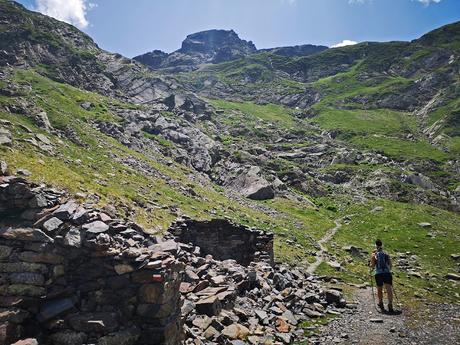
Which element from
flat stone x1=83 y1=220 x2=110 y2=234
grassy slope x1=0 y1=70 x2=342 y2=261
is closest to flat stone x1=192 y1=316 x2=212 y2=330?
flat stone x1=83 y1=220 x2=110 y2=234

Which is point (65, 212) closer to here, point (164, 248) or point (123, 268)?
point (123, 268)

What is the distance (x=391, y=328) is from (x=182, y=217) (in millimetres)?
20475

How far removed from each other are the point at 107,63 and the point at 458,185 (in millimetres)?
120810

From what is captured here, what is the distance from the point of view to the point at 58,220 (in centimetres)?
1227

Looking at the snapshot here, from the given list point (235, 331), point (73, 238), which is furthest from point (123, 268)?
point (235, 331)

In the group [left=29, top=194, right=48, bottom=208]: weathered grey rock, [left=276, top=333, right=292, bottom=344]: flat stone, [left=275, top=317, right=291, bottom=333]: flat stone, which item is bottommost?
[left=276, top=333, right=292, bottom=344]: flat stone

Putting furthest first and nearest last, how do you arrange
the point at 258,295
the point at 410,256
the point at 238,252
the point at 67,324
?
the point at 410,256 → the point at 238,252 → the point at 258,295 → the point at 67,324

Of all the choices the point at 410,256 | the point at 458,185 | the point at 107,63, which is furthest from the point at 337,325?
the point at 107,63

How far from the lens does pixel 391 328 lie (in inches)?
687

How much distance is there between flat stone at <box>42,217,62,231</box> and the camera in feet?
39.3

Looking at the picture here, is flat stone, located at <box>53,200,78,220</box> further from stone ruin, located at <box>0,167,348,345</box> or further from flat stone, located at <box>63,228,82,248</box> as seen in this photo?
flat stone, located at <box>63,228,82,248</box>

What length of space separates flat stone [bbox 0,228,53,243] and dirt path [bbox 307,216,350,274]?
2389 cm

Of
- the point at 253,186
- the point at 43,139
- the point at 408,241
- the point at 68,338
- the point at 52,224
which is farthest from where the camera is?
the point at 253,186

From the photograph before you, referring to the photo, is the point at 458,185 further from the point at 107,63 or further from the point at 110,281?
the point at 107,63
